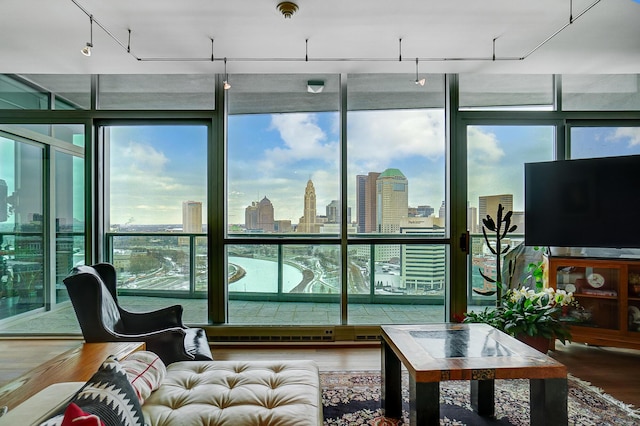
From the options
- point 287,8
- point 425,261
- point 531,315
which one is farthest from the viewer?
point 425,261

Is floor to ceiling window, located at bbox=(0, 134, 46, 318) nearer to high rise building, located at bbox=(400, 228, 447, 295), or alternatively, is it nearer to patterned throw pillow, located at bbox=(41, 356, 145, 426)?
patterned throw pillow, located at bbox=(41, 356, 145, 426)

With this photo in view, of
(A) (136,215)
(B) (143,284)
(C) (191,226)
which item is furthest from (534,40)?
(B) (143,284)

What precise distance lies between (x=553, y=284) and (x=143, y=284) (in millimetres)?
4080

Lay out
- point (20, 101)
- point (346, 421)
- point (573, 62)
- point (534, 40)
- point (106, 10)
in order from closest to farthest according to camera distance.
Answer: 1. point (346, 421)
2. point (106, 10)
3. point (534, 40)
4. point (573, 62)
5. point (20, 101)

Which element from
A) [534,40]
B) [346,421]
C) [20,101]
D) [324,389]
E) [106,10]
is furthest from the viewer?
[20,101]

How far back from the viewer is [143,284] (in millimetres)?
3678

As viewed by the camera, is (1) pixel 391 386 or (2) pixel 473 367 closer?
(2) pixel 473 367

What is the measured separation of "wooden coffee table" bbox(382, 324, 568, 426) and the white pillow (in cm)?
117

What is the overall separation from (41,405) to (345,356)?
2359 mm

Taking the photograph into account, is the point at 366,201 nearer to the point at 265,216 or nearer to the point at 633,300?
the point at 265,216

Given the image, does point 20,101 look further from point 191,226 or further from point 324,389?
point 324,389

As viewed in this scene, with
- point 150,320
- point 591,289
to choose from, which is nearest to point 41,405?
point 150,320

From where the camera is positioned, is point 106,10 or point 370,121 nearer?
point 106,10

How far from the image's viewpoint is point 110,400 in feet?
3.43
